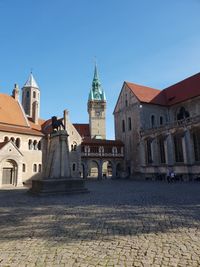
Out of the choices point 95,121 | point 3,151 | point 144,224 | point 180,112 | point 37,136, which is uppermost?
point 95,121

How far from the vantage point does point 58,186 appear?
15836 millimetres

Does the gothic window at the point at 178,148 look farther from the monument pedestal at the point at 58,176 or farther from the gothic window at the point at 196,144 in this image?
the monument pedestal at the point at 58,176

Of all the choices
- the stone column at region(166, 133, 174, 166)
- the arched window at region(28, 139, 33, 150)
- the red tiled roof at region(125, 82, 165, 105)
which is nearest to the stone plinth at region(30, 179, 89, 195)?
the arched window at region(28, 139, 33, 150)

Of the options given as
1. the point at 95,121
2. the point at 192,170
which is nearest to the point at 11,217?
the point at 192,170

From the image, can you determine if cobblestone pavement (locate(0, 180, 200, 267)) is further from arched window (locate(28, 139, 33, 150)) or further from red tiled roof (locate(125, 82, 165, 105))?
red tiled roof (locate(125, 82, 165, 105))

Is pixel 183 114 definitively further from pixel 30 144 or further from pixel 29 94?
pixel 29 94

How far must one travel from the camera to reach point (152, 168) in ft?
125

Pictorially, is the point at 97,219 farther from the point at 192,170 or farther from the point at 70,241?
the point at 192,170

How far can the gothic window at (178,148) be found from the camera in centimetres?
3394

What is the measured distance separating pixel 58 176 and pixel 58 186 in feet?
3.63

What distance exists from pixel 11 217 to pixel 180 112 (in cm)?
4126

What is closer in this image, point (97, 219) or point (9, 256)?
point (9, 256)

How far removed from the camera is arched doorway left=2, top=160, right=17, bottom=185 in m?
27.4

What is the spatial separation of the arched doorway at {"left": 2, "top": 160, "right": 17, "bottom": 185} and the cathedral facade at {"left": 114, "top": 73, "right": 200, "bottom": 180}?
22619 mm
